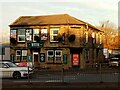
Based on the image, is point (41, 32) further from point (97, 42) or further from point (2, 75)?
point (2, 75)

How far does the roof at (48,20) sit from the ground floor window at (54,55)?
4.23 metres

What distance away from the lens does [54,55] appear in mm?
49031

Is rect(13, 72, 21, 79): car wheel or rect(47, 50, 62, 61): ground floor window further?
rect(47, 50, 62, 61): ground floor window

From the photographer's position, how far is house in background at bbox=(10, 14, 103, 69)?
48594 millimetres

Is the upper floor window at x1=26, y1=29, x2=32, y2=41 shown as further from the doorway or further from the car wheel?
the car wheel

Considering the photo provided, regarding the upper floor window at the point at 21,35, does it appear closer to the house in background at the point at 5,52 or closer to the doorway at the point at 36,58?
the house in background at the point at 5,52

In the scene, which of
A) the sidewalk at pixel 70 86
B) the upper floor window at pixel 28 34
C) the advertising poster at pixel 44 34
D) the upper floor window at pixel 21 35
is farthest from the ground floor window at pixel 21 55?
the sidewalk at pixel 70 86

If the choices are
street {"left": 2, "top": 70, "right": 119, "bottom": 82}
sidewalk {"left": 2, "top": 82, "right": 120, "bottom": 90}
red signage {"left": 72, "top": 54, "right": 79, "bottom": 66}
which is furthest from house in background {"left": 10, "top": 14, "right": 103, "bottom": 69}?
sidewalk {"left": 2, "top": 82, "right": 120, "bottom": 90}

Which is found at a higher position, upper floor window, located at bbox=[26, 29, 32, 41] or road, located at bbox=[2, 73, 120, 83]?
upper floor window, located at bbox=[26, 29, 32, 41]

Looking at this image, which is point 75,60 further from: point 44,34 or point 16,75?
point 16,75

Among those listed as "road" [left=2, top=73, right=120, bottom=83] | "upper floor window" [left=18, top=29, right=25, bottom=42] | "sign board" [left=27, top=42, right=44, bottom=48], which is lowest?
"road" [left=2, top=73, right=120, bottom=83]

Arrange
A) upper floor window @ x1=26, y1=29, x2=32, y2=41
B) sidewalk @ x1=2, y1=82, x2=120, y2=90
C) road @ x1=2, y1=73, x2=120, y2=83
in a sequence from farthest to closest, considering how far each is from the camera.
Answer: upper floor window @ x1=26, y1=29, x2=32, y2=41
road @ x1=2, y1=73, x2=120, y2=83
sidewalk @ x1=2, y1=82, x2=120, y2=90

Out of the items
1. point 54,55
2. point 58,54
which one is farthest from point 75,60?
point 54,55

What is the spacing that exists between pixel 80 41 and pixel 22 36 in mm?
8989
